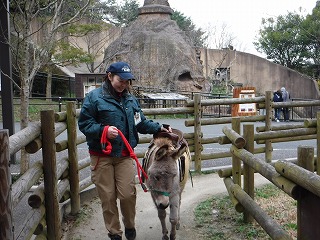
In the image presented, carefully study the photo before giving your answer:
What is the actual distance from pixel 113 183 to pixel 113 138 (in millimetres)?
615

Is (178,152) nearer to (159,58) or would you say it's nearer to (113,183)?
(113,183)

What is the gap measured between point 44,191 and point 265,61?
3210cm

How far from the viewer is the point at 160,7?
30969 millimetres

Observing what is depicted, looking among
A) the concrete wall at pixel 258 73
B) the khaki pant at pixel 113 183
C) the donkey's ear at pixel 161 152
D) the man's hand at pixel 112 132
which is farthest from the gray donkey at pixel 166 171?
the concrete wall at pixel 258 73

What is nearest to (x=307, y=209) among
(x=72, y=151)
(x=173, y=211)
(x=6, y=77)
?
(x=173, y=211)

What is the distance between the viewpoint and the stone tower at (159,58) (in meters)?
28.1

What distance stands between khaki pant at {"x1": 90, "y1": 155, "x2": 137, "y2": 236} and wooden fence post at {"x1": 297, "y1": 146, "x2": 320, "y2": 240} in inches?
77.8

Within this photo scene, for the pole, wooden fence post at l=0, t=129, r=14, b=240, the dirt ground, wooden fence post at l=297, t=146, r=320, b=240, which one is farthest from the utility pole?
wooden fence post at l=297, t=146, r=320, b=240

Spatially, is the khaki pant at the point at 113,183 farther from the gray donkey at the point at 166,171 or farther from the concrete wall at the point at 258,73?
the concrete wall at the point at 258,73

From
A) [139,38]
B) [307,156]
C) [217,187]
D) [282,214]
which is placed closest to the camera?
[307,156]

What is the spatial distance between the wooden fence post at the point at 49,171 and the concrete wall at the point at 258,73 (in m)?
29.6

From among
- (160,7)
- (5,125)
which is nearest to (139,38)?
(160,7)

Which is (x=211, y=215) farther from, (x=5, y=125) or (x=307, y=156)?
(x=5, y=125)

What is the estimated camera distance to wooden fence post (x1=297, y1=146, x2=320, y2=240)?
267 centimetres
